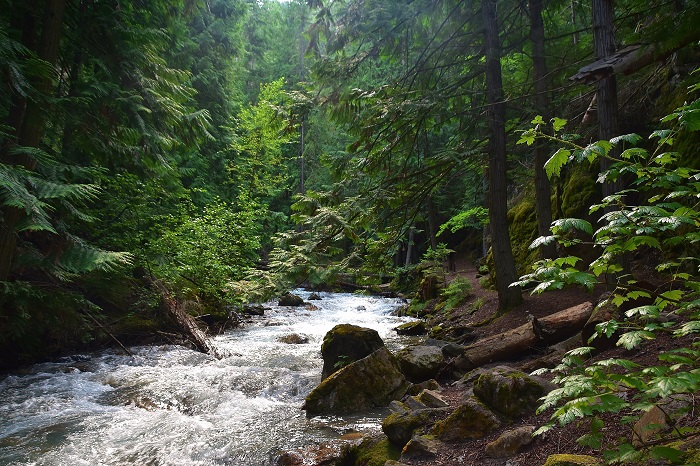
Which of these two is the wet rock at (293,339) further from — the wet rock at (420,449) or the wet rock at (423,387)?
the wet rock at (420,449)

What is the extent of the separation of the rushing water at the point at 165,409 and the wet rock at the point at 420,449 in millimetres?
1563

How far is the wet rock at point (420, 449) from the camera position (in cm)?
417

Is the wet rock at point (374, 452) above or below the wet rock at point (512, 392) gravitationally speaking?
below

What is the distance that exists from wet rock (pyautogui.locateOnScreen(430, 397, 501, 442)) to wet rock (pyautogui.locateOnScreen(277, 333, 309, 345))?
738cm

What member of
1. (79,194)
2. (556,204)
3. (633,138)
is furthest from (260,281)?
(556,204)

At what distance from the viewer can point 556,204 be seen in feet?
40.9

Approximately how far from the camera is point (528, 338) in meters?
7.11

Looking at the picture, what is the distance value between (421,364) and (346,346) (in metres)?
1.43

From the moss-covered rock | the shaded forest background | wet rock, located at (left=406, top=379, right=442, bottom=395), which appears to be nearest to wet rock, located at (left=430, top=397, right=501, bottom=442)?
the moss-covered rock

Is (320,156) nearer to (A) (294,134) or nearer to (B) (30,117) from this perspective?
(A) (294,134)

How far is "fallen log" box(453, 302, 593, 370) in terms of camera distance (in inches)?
273

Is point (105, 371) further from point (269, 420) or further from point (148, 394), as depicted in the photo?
point (269, 420)

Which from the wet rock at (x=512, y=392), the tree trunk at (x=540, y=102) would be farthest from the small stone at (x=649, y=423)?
the tree trunk at (x=540, y=102)

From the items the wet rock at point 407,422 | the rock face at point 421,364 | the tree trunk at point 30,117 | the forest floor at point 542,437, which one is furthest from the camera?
the rock face at point 421,364
